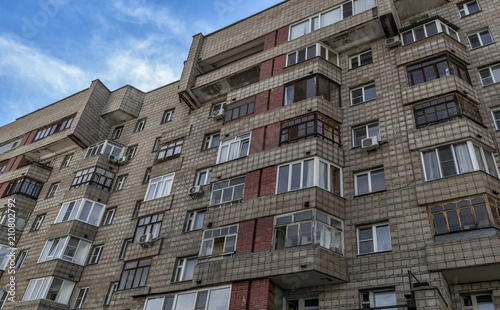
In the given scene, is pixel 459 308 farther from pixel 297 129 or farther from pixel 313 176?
pixel 297 129

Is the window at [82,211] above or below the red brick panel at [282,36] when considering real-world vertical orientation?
below

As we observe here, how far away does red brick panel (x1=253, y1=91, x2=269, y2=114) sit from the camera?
77.3 feet

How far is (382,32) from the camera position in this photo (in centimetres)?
2361

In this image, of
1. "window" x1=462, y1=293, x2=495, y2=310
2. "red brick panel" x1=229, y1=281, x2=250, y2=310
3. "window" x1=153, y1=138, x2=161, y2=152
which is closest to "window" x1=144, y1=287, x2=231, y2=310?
"red brick panel" x1=229, y1=281, x2=250, y2=310

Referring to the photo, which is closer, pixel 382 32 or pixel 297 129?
pixel 297 129

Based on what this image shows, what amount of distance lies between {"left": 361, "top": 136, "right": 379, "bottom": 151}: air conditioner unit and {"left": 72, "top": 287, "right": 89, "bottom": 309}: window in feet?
60.6

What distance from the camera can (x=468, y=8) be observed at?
A: 23.1m

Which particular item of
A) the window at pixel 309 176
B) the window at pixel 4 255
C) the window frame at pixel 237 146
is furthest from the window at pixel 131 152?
the window at pixel 309 176

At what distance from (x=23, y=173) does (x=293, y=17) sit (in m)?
24.8

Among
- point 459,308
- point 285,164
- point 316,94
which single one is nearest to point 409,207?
point 459,308

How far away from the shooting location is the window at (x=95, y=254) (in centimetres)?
2698

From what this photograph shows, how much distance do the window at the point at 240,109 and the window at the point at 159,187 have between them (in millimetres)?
5283

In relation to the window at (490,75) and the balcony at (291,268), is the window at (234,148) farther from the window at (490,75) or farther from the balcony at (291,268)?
the window at (490,75)

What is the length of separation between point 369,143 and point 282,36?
10889 millimetres
